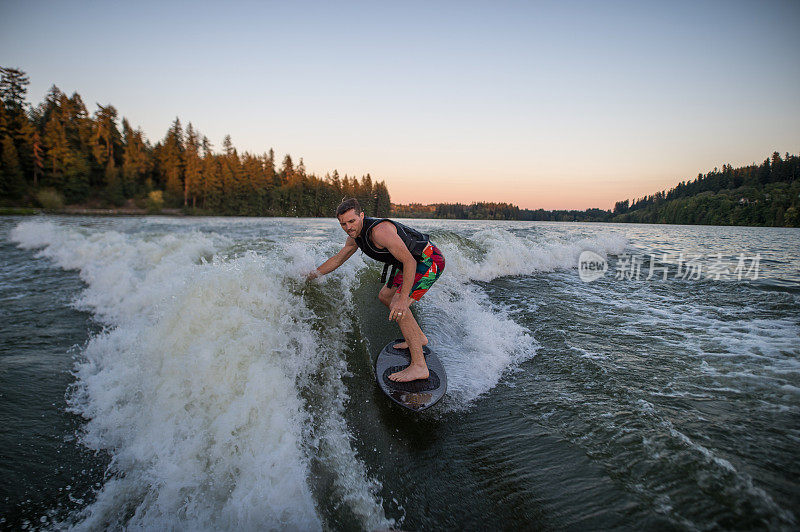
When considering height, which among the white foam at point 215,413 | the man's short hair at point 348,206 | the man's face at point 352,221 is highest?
the man's short hair at point 348,206

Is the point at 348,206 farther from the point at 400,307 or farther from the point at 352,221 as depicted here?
the point at 400,307

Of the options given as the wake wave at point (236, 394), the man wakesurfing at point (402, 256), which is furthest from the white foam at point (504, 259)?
the man wakesurfing at point (402, 256)

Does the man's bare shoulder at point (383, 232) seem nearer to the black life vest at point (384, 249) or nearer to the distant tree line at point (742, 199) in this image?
the black life vest at point (384, 249)

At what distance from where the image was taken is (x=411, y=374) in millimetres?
3629

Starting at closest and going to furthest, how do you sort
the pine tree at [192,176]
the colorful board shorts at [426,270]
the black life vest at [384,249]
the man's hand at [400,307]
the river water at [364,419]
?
1. the river water at [364,419]
2. the man's hand at [400,307]
3. the black life vest at [384,249]
4. the colorful board shorts at [426,270]
5. the pine tree at [192,176]

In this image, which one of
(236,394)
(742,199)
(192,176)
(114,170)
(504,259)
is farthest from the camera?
(742,199)

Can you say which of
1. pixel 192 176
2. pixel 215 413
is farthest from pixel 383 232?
pixel 192 176

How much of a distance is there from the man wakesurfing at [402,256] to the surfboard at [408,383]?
0.10 metres

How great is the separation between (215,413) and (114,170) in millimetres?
71574

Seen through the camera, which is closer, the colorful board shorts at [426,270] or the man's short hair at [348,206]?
the man's short hair at [348,206]

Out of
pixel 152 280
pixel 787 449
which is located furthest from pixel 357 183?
pixel 787 449

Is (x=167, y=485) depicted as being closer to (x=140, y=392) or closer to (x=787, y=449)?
(x=140, y=392)

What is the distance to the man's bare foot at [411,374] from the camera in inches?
141

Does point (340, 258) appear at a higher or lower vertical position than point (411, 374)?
higher
